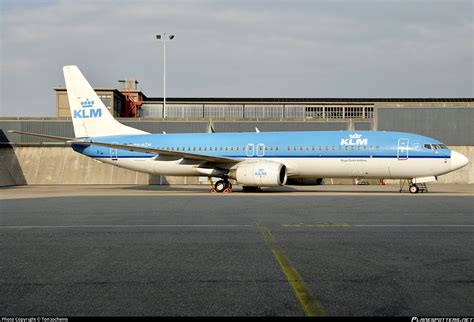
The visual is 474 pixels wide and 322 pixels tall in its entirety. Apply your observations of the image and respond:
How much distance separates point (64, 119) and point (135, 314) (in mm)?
45880

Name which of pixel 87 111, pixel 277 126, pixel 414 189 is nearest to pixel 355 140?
pixel 414 189

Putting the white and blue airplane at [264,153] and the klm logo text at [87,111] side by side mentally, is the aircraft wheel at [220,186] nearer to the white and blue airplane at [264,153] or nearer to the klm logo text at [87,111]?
the white and blue airplane at [264,153]

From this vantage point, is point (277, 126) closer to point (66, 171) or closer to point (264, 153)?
point (264, 153)

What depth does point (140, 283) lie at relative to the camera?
6441 millimetres

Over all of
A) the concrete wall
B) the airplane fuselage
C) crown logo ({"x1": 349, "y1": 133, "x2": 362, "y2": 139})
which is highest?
crown logo ({"x1": 349, "y1": 133, "x2": 362, "y2": 139})

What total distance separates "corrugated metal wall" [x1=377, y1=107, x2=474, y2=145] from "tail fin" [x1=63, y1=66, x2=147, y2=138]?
22.8m

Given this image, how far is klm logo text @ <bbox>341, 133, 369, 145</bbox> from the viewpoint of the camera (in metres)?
27.9

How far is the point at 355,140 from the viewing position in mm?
28047

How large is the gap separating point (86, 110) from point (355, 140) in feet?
57.8

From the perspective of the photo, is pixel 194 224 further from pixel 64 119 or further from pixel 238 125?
pixel 64 119

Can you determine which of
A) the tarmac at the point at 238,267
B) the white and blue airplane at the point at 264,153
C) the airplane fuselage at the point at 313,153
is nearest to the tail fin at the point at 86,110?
the white and blue airplane at the point at 264,153

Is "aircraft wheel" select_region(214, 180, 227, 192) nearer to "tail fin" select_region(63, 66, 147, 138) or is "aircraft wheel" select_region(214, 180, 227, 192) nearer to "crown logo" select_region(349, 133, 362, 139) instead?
"crown logo" select_region(349, 133, 362, 139)

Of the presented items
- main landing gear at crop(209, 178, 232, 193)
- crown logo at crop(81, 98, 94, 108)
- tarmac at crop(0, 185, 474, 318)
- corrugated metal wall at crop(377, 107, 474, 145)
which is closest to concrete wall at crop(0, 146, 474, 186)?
corrugated metal wall at crop(377, 107, 474, 145)

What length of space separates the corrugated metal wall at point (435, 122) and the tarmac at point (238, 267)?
3374 centimetres
